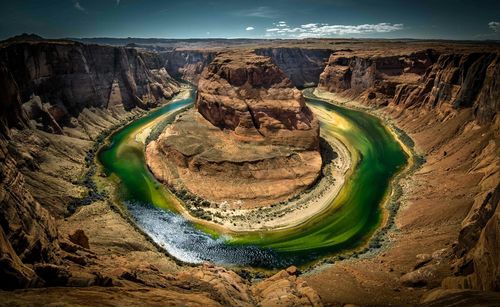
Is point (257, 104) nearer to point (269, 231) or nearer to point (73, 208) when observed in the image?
point (269, 231)

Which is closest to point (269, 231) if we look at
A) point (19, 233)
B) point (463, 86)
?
point (19, 233)

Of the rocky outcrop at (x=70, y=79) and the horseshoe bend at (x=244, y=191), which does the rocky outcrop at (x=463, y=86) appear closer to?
the horseshoe bend at (x=244, y=191)

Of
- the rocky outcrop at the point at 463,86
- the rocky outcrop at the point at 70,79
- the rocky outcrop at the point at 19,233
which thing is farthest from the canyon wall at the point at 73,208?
the rocky outcrop at the point at 463,86

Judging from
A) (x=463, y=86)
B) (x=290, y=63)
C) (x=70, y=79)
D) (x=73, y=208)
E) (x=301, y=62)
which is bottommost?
(x=73, y=208)

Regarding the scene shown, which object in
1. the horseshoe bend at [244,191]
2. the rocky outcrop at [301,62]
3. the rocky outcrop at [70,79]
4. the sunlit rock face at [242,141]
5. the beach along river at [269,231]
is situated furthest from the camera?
the rocky outcrop at [301,62]

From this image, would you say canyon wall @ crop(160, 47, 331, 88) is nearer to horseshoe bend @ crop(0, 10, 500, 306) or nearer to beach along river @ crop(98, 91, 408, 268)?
horseshoe bend @ crop(0, 10, 500, 306)

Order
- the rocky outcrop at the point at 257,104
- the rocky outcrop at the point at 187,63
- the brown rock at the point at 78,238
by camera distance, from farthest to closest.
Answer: the rocky outcrop at the point at 187,63 → the rocky outcrop at the point at 257,104 → the brown rock at the point at 78,238

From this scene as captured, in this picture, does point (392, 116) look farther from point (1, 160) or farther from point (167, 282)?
point (1, 160)
